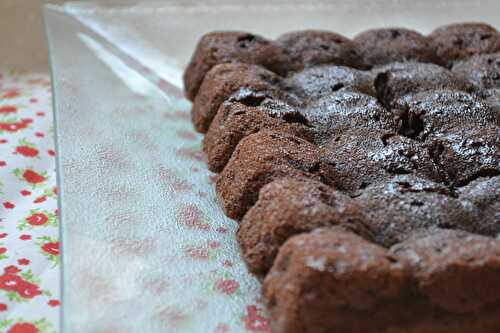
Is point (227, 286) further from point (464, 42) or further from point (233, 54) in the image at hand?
point (464, 42)

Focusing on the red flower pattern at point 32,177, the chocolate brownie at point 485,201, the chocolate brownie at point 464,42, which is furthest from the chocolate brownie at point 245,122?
the chocolate brownie at point 464,42

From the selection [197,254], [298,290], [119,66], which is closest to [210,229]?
[197,254]

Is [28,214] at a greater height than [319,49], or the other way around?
[319,49]

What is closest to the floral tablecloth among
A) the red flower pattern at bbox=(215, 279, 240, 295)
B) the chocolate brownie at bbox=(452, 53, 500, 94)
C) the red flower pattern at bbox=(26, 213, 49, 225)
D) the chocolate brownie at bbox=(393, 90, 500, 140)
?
the red flower pattern at bbox=(26, 213, 49, 225)

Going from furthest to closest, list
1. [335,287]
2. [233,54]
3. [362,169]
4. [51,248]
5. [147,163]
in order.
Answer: [233,54] → [147,163] → [51,248] → [362,169] → [335,287]

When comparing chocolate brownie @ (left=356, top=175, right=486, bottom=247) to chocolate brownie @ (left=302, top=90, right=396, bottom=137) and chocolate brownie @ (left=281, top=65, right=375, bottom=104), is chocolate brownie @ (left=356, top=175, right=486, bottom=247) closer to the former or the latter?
chocolate brownie @ (left=302, top=90, right=396, bottom=137)

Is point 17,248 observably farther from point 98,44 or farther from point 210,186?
point 98,44

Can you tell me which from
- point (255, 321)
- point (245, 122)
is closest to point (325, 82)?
point (245, 122)
